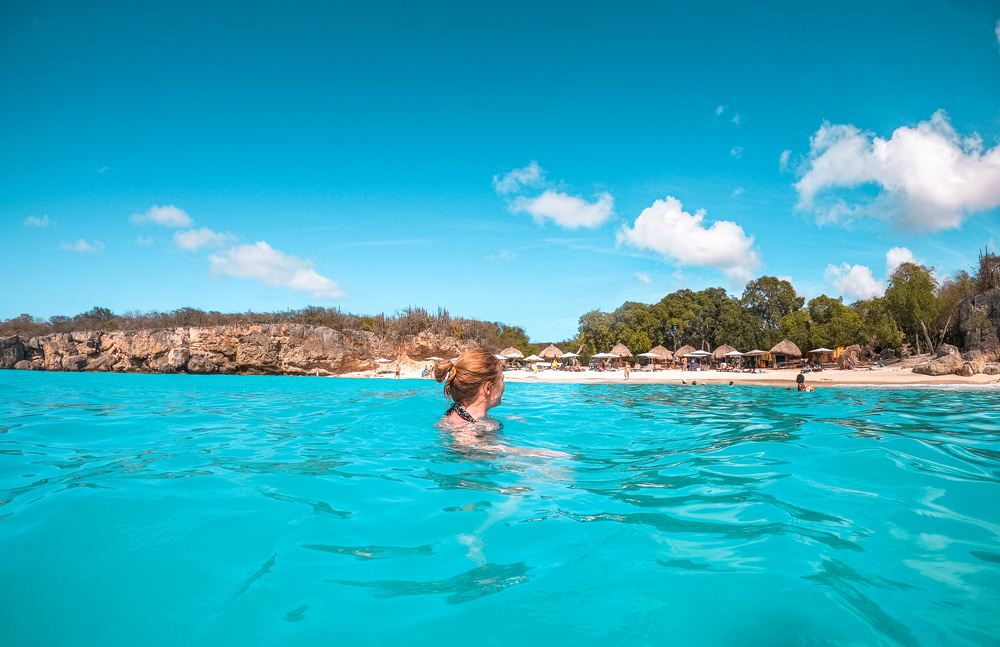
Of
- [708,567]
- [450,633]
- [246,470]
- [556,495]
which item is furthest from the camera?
[246,470]

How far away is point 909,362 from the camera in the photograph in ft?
101

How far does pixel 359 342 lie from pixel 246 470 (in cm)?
4426

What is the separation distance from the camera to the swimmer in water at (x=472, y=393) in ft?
13.5

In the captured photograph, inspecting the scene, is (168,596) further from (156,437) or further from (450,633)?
(156,437)

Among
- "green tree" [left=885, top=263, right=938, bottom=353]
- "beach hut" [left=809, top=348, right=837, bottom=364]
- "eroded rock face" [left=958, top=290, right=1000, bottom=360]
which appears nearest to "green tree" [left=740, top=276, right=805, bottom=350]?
"beach hut" [left=809, top=348, right=837, bottom=364]

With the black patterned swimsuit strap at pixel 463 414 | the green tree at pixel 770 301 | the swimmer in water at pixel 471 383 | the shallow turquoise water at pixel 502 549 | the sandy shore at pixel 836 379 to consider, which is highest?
the green tree at pixel 770 301

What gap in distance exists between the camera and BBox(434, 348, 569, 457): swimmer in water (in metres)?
4.11

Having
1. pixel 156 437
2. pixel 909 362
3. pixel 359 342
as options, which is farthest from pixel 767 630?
pixel 359 342

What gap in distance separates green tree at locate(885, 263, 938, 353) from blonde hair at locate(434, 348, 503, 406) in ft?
139

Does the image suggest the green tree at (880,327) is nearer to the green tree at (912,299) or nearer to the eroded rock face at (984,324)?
the green tree at (912,299)

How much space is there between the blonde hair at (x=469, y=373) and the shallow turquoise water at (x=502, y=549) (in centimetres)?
91

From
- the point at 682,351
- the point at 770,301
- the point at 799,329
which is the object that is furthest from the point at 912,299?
the point at 682,351

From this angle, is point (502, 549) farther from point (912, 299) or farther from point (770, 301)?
point (770, 301)

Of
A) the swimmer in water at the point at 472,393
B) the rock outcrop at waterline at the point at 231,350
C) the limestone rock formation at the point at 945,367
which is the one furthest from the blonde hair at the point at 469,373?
the rock outcrop at waterline at the point at 231,350
